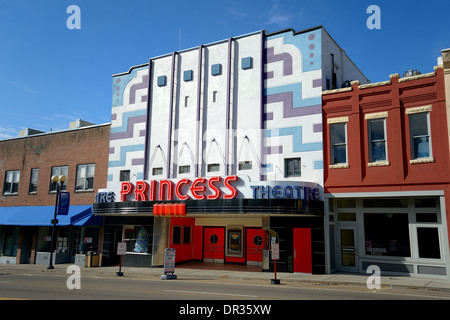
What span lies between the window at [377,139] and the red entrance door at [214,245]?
1189 cm

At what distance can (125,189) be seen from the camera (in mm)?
24078

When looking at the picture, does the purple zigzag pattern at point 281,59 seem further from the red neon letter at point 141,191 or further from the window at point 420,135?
the red neon letter at point 141,191

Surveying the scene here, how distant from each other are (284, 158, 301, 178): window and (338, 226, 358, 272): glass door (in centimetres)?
390

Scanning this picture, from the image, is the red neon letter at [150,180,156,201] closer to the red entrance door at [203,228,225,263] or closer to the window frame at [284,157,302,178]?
the red entrance door at [203,228,225,263]

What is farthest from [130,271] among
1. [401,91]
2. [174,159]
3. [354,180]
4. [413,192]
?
[401,91]

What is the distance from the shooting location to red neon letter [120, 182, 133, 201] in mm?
23906

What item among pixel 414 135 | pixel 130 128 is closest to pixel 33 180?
pixel 130 128

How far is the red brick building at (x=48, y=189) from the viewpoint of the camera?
28172 mm

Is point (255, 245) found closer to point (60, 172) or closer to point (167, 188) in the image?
point (167, 188)

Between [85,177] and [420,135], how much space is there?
2276cm

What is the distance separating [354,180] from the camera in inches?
787

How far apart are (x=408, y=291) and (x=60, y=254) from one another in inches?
928

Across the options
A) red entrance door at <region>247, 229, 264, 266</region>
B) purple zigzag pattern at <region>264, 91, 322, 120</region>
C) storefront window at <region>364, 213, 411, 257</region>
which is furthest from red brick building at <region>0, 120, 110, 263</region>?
storefront window at <region>364, 213, 411, 257</region>
